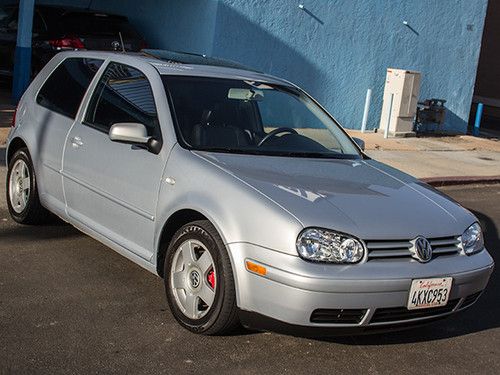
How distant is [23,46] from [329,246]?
31.5 ft

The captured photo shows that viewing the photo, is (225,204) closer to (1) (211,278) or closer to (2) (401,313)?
(1) (211,278)

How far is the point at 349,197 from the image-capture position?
4551mm

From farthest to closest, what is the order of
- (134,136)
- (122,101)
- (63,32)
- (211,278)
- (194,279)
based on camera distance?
(63,32) < (122,101) < (134,136) < (194,279) < (211,278)

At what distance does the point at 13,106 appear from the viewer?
41.9ft

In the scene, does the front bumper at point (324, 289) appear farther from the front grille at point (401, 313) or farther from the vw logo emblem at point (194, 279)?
the vw logo emblem at point (194, 279)

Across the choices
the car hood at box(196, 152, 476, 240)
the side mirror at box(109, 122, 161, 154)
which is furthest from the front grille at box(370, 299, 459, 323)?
the side mirror at box(109, 122, 161, 154)

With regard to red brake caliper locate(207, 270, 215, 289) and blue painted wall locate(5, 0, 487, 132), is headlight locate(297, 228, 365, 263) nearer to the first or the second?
red brake caliper locate(207, 270, 215, 289)

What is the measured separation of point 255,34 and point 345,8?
2.17 m

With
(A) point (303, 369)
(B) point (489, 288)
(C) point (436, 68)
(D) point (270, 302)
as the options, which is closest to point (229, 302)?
(D) point (270, 302)

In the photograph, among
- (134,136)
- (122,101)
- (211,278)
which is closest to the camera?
(211,278)

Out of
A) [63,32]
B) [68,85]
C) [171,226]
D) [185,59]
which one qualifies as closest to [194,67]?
[185,59]

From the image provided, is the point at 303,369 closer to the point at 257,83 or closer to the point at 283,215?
the point at 283,215

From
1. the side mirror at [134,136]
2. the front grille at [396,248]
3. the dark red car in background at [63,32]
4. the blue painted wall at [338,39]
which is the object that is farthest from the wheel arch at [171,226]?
the dark red car in background at [63,32]

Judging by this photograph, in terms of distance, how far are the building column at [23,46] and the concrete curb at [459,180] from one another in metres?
6.58
